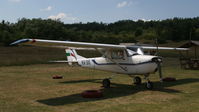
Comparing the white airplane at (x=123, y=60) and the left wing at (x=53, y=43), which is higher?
the left wing at (x=53, y=43)

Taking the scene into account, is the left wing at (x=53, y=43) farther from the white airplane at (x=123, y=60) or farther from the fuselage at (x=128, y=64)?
the fuselage at (x=128, y=64)

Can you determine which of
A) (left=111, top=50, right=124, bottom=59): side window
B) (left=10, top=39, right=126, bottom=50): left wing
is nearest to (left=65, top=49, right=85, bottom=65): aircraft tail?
(left=111, top=50, right=124, bottom=59): side window

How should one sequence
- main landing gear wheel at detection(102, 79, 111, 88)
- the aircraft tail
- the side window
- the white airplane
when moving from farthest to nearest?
the aircraft tail → main landing gear wheel at detection(102, 79, 111, 88) → the side window → the white airplane

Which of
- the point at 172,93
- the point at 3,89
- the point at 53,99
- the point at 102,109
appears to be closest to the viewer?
the point at 102,109

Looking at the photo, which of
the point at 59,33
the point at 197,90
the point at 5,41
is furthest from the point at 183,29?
the point at 197,90

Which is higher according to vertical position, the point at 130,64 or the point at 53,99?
the point at 130,64

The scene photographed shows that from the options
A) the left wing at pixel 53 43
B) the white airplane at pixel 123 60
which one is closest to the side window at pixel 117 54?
the white airplane at pixel 123 60

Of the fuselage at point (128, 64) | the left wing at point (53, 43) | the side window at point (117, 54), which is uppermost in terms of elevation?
the left wing at point (53, 43)

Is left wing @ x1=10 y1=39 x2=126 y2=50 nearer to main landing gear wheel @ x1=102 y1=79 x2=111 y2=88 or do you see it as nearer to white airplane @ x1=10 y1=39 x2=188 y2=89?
white airplane @ x1=10 y1=39 x2=188 y2=89

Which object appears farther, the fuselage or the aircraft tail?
the aircraft tail

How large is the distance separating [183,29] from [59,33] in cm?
4381

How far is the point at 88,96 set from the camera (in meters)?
10.0

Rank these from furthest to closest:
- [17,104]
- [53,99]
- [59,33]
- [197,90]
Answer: [59,33]
[197,90]
[53,99]
[17,104]

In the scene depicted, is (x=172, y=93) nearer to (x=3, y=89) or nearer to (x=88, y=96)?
(x=88, y=96)
